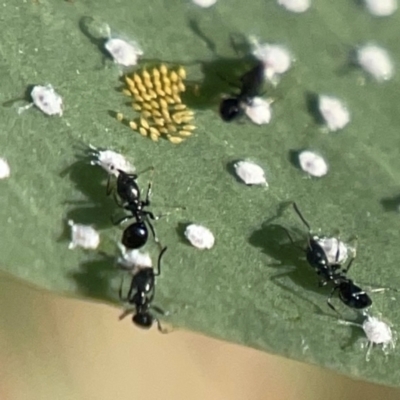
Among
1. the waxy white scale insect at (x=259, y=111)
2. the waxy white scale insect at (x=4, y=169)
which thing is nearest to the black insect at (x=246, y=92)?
the waxy white scale insect at (x=259, y=111)

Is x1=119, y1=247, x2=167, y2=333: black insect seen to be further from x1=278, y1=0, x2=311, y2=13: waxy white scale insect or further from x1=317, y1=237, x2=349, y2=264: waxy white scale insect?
x1=278, y1=0, x2=311, y2=13: waxy white scale insect

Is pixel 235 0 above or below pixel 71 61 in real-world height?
above

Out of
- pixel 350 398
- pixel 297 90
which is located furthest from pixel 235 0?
pixel 350 398

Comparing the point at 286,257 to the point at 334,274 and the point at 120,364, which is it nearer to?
the point at 334,274

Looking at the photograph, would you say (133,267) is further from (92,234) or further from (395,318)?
(395,318)

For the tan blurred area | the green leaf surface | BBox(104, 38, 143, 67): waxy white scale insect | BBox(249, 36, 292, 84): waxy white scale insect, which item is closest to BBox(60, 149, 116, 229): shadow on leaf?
the green leaf surface

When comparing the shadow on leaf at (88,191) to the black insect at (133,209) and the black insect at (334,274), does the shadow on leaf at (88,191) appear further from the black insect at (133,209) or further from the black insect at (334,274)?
the black insect at (334,274)
